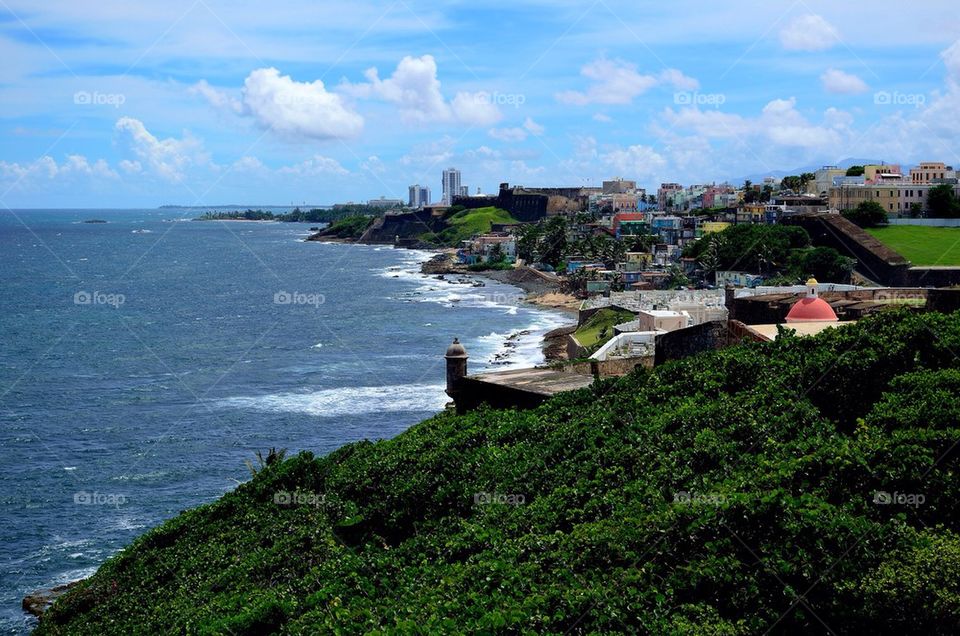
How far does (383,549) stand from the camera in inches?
620

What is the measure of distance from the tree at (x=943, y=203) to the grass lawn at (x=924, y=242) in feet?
10.6

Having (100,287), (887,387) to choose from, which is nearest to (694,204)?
(100,287)

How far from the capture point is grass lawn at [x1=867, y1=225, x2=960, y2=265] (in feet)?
229

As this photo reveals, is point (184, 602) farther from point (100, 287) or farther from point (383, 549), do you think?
point (100, 287)

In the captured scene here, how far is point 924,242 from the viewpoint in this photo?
7619 cm

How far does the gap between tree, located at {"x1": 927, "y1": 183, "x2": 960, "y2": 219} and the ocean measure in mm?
35911

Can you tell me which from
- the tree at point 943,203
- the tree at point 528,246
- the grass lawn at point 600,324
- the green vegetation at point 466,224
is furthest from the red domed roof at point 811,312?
the green vegetation at point 466,224

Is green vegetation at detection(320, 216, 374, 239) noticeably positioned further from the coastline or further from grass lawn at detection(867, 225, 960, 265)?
grass lawn at detection(867, 225, 960, 265)

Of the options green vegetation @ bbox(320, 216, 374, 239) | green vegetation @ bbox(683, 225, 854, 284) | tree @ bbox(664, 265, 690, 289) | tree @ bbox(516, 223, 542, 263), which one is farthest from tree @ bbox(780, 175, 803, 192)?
green vegetation @ bbox(320, 216, 374, 239)

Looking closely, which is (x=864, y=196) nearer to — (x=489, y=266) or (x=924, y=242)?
(x=924, y=242)

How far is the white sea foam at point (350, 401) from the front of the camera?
134 ft

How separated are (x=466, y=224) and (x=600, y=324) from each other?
370ft

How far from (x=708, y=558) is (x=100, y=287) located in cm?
9159

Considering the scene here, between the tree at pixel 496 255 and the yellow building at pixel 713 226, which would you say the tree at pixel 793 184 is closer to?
the yellow building at pixel 713 226
